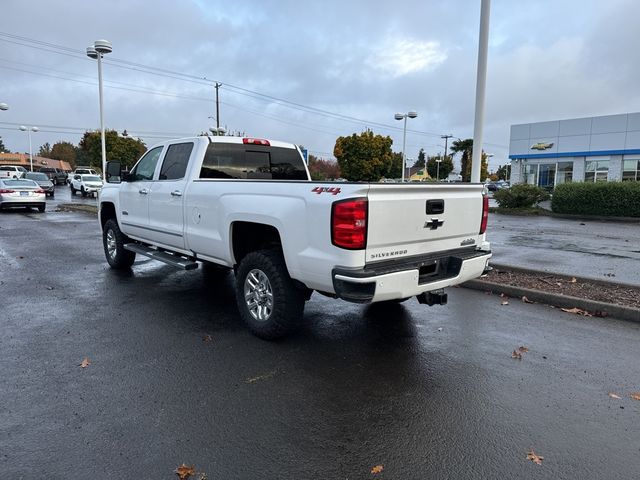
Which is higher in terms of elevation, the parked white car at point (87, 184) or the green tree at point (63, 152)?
the green tree at point (63, 152)

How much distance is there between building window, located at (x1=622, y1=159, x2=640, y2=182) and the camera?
104 feet

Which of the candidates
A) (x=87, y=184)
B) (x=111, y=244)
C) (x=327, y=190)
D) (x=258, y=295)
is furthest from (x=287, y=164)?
(x=87, y=184)

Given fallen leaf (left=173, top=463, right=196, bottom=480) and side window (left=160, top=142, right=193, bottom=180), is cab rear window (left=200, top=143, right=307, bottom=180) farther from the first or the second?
fallen leaf (left=173, top=463, right=196, bottom=480)

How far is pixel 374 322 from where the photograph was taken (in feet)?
18.7

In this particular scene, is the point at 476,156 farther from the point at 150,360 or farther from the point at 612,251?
the point at 150,360

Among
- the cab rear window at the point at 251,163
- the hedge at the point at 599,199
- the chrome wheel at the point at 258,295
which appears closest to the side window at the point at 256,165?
the cab rear window at the point at 251,163

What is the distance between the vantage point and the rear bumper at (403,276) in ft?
13.0

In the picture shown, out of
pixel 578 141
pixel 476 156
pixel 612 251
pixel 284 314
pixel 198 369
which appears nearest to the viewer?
pixel 198 369

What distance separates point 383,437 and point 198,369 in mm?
1856

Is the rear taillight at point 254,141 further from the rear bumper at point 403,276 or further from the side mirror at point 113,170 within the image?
the rear bumper at point 403,276

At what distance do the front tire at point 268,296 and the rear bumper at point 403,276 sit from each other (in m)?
0.75

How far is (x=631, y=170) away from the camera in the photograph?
3212 cm

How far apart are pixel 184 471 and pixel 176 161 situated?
4.61m

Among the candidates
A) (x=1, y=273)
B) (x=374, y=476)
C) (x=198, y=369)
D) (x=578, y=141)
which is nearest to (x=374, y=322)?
(x=198, y=369)
